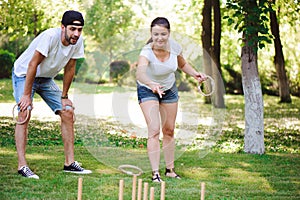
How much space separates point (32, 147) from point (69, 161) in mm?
1763

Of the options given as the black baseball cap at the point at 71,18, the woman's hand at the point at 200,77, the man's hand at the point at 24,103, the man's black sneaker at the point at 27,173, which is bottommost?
the man's black sneaker at the point at 27,173

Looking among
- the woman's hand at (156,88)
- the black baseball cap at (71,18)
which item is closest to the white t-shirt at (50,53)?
the black baseball cap at (71,18)

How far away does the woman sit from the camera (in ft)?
16.6

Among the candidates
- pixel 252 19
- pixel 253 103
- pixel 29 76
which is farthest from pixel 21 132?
pixel 253 103

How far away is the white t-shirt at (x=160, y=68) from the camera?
5.08 m

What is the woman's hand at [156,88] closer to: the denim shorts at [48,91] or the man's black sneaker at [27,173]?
the denim shorts at [48,91]

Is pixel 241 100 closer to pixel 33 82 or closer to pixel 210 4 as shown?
pixel 210 4

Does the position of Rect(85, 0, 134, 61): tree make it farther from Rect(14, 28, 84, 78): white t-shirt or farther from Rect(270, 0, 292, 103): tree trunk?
Rect(14, 28, 84, 78): white t-shirt

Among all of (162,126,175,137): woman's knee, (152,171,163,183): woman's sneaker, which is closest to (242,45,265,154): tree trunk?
(162,126,175,137): woman's knee

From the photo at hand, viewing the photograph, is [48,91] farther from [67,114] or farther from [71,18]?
[71,18]

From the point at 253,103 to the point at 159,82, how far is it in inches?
99.3

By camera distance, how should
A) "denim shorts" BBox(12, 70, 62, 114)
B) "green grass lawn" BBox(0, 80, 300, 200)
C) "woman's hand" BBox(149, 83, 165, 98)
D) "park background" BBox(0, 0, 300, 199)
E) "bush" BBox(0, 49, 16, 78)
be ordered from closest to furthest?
"woman's hand" BBox(149, 83, 165, 98) → "green grass lawn" BBox(0, 80, 300, 200) → "park background" BBox(0, 0, 300, 199) → "denim shorts" BBox(12, 70, 62, 114) → "bush" BBox(0, 49, 16, 78)

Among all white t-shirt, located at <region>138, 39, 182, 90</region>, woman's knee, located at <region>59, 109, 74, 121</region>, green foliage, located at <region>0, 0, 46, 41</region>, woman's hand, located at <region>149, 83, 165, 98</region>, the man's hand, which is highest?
green foliage, located at <region>0, 0, 46, 41</region>

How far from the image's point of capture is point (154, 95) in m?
5.29
